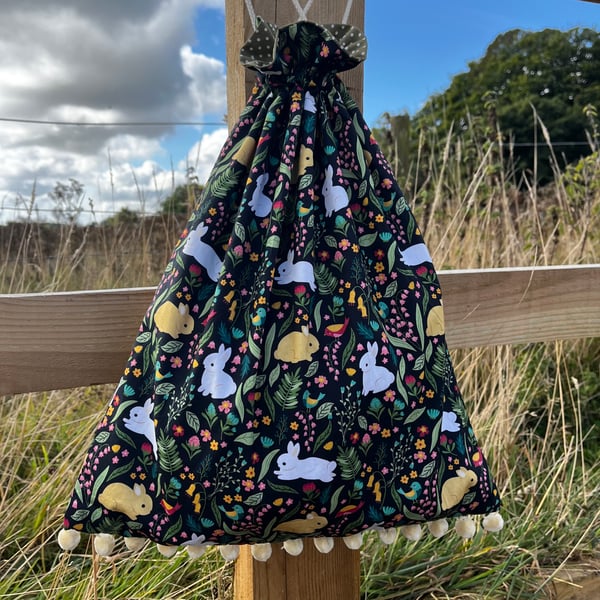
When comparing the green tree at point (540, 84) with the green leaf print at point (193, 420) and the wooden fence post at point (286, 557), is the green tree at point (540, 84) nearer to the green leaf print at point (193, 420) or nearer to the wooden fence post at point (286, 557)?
the wooden fence post at point (286, 557)

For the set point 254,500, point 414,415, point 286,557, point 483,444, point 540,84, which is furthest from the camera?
point 540,84

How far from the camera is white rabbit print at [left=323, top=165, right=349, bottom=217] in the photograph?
94 cm

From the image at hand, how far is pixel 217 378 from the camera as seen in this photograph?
0.87m

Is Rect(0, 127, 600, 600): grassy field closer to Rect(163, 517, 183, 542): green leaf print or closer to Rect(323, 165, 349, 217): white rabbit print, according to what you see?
Rect(163, 517, 183, 542): green leaf print

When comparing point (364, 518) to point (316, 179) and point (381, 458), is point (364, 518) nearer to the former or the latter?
point (381, 458)

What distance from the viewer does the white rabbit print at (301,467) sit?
0.84 m

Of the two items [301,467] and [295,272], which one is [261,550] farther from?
[295,272]

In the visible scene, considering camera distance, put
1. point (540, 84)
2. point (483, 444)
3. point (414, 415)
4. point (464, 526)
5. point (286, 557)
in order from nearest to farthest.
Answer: point (414, 415)
point (464, 526)
point (286, 557)
point (483, 444)
point (540, 84)

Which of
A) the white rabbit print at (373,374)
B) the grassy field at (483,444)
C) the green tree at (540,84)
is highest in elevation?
the green tree at (540,84)

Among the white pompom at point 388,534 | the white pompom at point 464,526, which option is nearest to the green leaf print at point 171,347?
the white pompom at point 388,534

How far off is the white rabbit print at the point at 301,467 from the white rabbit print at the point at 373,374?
0.12m

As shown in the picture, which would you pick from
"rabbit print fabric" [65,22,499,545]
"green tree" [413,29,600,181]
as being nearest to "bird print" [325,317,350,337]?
"rabbit print fabric" [65,22,499,545]

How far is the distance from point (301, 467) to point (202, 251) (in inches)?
14.4

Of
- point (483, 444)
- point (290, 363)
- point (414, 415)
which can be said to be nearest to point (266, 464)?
point (290, 363)
